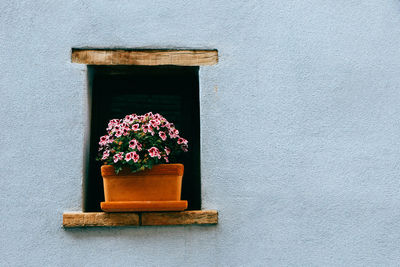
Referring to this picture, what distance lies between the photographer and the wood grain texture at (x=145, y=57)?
11.4ft

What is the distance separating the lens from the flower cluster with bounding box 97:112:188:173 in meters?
3.15

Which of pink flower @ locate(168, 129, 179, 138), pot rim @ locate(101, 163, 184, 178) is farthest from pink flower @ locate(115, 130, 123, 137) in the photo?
pink flower @ locate(168, 129, 179, 138)

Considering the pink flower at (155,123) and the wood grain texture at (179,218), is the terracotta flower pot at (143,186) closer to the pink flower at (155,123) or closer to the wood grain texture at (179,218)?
the wood grain texture at (179,218)

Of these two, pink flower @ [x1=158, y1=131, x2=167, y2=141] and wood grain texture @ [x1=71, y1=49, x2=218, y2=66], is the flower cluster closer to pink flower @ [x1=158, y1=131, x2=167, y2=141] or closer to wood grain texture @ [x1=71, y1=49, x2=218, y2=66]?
pink flower @ [x1=158, y1=131, x2=167, y2=141]

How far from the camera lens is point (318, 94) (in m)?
3.54

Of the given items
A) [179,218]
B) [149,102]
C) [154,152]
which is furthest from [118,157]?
[149,102]

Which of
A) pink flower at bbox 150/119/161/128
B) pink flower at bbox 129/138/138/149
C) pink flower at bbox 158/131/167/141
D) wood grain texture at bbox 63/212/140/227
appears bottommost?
wood grain texture at bbox 63/212/140/227

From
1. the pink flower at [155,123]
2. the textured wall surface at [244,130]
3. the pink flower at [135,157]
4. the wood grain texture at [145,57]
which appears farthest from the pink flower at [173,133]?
the wood grain texture at [145,57]

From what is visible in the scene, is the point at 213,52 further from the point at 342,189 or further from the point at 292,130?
the point at 342,189

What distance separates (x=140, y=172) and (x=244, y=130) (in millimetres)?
830

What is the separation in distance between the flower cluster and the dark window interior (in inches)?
12.3

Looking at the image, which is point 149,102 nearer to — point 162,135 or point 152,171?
point 162,135

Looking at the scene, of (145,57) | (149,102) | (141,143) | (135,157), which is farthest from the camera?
(149,102)

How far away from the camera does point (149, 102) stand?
12.3 ft
